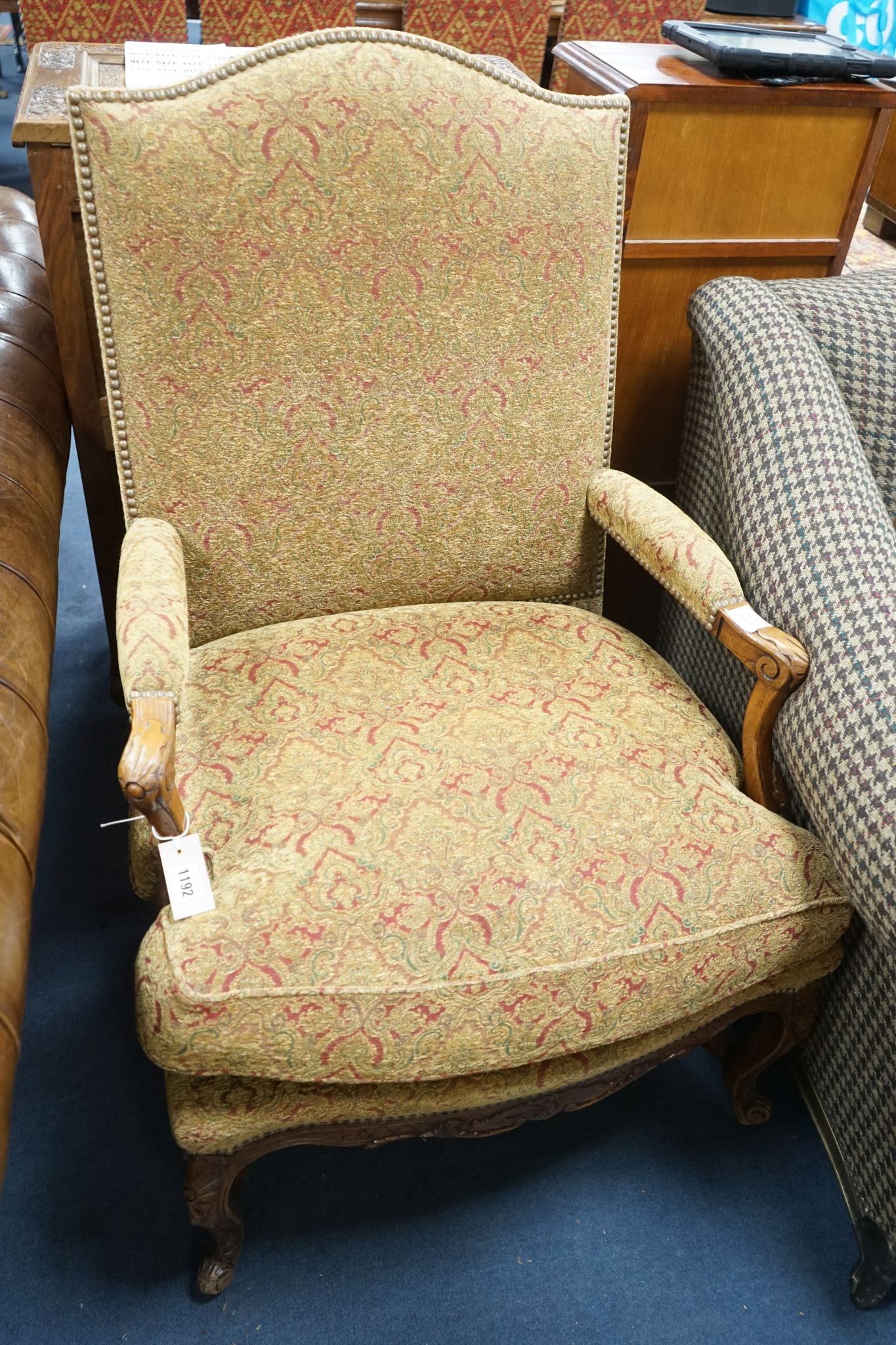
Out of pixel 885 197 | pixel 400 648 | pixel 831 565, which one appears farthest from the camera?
pixel 885 197

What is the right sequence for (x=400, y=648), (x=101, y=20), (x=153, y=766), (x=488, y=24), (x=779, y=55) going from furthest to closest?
(x=488, y=24)
(x=101, y=20)
(x=779, y=55)
(x=400, y=648)
(x=153, y=766)

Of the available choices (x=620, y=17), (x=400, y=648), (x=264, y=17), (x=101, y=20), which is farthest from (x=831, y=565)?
(x=620, y=17)

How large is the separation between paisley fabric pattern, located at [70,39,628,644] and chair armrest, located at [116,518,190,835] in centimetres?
10

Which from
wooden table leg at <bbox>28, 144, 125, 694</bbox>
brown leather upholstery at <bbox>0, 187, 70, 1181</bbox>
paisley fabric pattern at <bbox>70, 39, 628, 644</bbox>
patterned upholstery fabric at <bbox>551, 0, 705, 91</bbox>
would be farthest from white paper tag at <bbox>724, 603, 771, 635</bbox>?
patterned upholstery fabric at <bbox>551, 0, 705, 91</bbox>

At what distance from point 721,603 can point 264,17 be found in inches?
80.9

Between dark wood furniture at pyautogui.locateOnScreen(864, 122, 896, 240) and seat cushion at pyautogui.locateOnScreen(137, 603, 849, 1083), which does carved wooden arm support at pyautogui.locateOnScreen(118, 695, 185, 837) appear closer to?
seat cushion at pyautogui.locateOnScreen(137, 603, 849, 1083)

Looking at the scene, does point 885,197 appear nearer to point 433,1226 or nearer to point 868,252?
point 868,252

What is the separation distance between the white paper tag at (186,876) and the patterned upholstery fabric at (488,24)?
96.2 inches

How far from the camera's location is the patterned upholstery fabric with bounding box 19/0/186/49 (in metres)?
2.28

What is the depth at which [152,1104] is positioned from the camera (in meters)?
1.25

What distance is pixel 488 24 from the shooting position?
270 cm

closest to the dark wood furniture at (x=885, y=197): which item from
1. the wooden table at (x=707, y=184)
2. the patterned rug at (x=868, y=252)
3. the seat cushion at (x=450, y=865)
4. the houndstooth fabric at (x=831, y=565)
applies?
the patterned rug at (x=868, y=252)

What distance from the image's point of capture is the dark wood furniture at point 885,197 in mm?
3246

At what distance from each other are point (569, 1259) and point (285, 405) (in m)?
0.99
